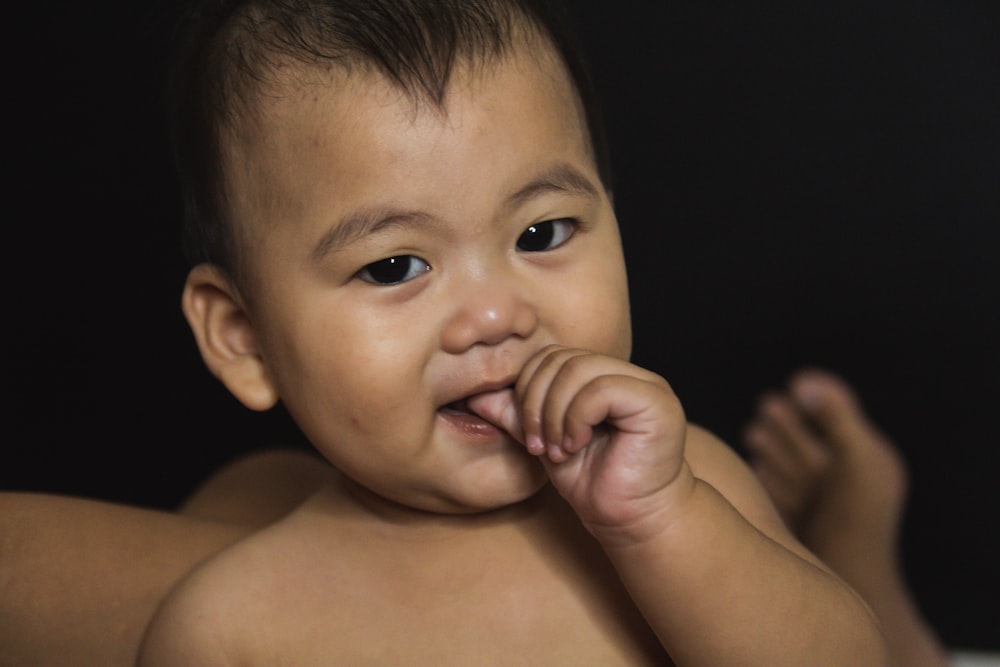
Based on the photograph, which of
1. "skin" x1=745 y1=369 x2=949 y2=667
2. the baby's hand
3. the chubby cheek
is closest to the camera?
the baby's hand

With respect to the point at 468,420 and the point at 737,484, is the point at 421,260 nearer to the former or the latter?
the point at 468,420

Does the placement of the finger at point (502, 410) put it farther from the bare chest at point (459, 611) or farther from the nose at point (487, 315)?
the bare chest at point (459, 611)

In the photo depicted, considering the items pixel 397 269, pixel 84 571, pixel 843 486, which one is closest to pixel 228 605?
pixel 84 571

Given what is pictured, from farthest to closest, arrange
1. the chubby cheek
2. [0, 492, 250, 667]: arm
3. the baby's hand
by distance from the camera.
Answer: [0, 492, 250, 667]: arm, the chubby cheek, the baby's hand

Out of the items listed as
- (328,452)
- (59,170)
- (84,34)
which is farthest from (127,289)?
(328,452)

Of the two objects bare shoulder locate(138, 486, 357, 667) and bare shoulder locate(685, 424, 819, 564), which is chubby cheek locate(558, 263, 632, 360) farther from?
bare shoulder locate(138, 486, 357, 667)

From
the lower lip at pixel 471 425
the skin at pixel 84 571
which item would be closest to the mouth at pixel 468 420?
the lower lip at pixel 471 425

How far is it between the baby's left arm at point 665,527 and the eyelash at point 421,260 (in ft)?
0.34

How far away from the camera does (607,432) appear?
3.14 ft

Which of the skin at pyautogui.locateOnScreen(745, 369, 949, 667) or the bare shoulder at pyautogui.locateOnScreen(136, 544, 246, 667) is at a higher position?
the bare shoulder at pyautogui.locateOnScreen(136, 544, 246, 667)

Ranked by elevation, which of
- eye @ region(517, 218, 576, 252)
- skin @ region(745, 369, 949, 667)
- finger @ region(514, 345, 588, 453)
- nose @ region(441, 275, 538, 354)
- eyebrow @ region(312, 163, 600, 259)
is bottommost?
skin @ region(745, 369, 949, 667)

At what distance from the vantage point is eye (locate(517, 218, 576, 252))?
40.7 inches

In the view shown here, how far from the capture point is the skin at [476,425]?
956mm

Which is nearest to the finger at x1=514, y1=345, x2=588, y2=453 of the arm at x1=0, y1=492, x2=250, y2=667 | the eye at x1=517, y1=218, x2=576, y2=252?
the eye at x1=517, y1=218, x2=576, y2=252
